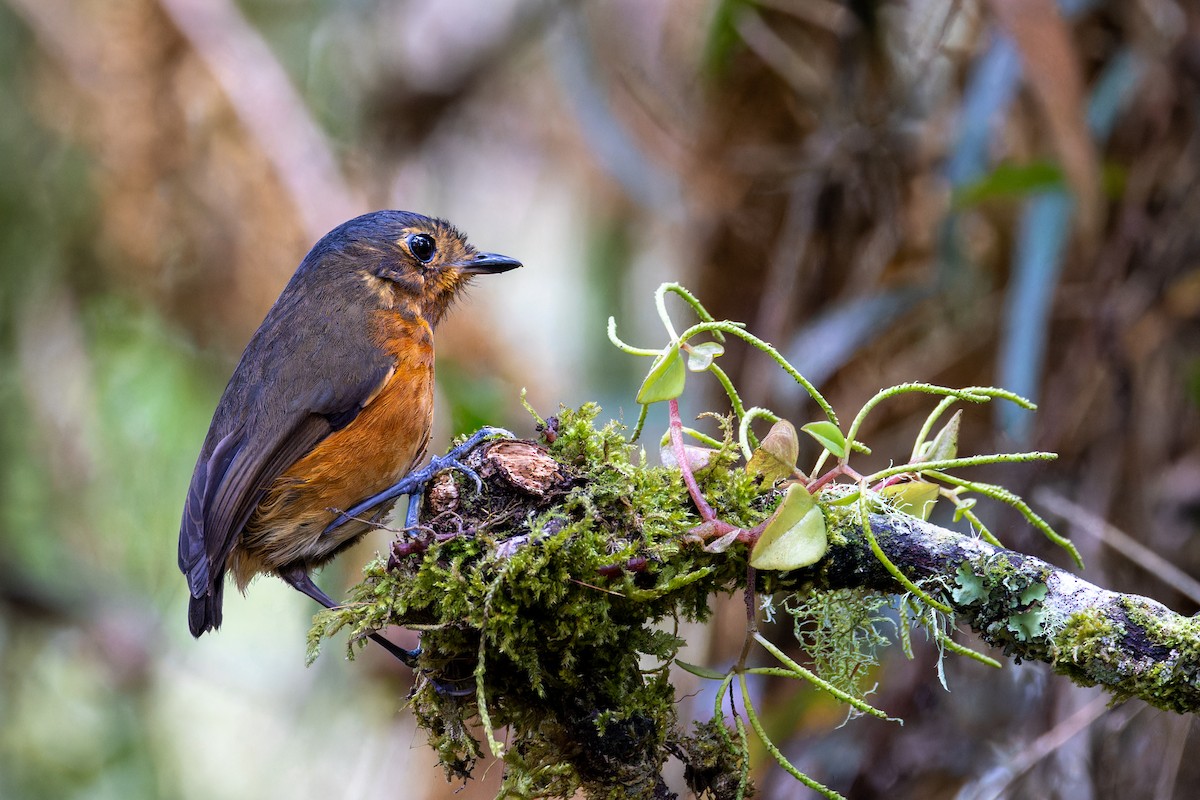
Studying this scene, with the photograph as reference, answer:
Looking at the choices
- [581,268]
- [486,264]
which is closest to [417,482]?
[486,264]

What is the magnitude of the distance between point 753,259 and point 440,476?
2.70 metres

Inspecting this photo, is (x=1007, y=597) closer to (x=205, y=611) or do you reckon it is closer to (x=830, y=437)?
(x=830, y=437)

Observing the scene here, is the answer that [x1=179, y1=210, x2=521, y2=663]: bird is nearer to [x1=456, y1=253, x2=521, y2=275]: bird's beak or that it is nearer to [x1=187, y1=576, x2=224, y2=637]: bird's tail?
[x1=187, y1=576, x2=224, y2=637]: bird's tail

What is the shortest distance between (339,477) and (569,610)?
44.6 inches

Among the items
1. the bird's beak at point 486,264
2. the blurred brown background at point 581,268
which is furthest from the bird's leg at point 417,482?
the bird's beak at point 486,264


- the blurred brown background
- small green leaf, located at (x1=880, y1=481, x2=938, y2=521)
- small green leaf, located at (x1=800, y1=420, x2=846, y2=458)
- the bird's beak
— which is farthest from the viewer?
the blurred brown background

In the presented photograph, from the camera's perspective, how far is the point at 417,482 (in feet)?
7.47

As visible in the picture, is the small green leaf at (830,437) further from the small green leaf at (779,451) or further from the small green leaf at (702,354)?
the small green leaf at (702,354)

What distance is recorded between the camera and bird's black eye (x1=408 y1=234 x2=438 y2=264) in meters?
3.26

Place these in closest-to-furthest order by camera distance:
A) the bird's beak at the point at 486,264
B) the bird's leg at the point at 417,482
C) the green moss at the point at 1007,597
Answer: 1. the green moss at the point at 1007,597
2. the bird's leg at the point at 417,482
3. the bird's beak at the point at 486,264

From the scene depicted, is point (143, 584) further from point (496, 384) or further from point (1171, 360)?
point (1171, 360)

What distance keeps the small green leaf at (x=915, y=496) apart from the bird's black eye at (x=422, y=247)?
1872 mm

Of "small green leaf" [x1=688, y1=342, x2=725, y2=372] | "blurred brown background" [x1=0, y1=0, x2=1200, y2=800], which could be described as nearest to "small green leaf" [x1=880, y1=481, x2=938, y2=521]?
"small green leaf" [x1=688, y1=342, x2=725, y2=372]

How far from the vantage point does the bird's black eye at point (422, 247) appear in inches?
128
